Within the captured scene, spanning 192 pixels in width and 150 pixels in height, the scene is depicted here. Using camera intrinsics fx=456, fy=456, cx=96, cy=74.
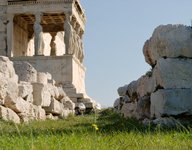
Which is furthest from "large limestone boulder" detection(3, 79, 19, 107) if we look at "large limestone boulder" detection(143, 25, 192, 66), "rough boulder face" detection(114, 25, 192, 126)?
"large limestone boulder" detection(143, 25, 192, 66)

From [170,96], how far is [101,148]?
374 centimetres

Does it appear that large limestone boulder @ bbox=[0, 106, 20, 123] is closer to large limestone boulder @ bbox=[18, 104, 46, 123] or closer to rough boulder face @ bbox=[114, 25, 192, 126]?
large limestone boulder @ bbox=[18, 104, 46, 123]

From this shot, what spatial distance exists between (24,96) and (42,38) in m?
18.4

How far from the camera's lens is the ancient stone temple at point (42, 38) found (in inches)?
1048

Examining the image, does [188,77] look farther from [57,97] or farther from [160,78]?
[57,97]

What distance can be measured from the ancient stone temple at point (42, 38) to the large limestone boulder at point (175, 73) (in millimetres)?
14853

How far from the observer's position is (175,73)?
23.5 feet

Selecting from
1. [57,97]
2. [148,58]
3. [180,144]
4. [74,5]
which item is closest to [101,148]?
[180,144]

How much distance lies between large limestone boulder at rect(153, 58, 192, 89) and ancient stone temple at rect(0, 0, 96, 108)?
48.7ft

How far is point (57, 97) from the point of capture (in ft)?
48.4

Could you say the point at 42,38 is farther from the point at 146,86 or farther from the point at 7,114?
the point at 146,86

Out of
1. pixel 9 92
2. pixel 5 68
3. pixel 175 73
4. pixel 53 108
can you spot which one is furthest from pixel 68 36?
pixel 175 73

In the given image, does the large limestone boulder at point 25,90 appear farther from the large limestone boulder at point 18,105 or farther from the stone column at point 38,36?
the stone column at point 38,36

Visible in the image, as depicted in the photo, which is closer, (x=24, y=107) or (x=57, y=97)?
(x=24, y=107)
